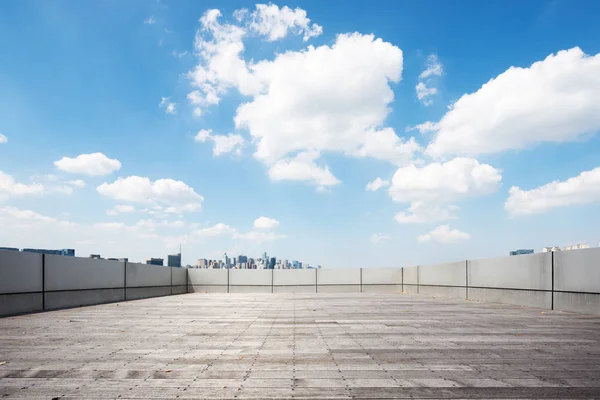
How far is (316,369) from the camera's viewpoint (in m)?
5.21

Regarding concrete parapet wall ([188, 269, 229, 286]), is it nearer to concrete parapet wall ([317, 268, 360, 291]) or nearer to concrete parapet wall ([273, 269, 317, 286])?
concrete parapet wall ([273, 269, 317, 286])

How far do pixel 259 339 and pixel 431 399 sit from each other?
3.87 meters

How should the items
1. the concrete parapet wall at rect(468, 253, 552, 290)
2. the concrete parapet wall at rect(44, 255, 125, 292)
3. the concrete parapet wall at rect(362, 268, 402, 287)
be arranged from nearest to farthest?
1. the concrete parapet wall at rect(468, 253, 552, 290)
2. the concrete parapet wall at rect(44, 255, 125, 292)
3. the concrete parapet wall at rect(362, 268, 402, 287)

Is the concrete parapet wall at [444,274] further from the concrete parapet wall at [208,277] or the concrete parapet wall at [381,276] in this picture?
the concrete parapet wall at [208,277]

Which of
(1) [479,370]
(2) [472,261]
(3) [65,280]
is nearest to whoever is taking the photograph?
(1) [479,370]

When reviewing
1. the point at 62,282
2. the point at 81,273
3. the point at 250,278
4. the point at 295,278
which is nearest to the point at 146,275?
the point at 81,273

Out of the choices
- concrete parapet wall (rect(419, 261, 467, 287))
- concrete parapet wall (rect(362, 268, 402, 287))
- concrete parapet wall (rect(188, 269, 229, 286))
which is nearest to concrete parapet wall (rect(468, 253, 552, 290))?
concrete parapet wall (rect(419, 261, 467, 287))

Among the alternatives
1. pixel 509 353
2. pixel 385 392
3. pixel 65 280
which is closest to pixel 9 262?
pixel 65 280

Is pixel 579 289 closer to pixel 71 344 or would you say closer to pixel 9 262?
pixel 71 344

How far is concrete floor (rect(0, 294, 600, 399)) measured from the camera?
4.43 metres

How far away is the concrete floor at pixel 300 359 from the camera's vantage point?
4.43 m

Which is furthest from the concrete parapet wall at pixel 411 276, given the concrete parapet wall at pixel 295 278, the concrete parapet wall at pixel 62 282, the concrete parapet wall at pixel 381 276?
the concrete parapet wall at pixel 62 282

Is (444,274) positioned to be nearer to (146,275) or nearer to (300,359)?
(146,275)

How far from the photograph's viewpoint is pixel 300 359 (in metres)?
5.75
